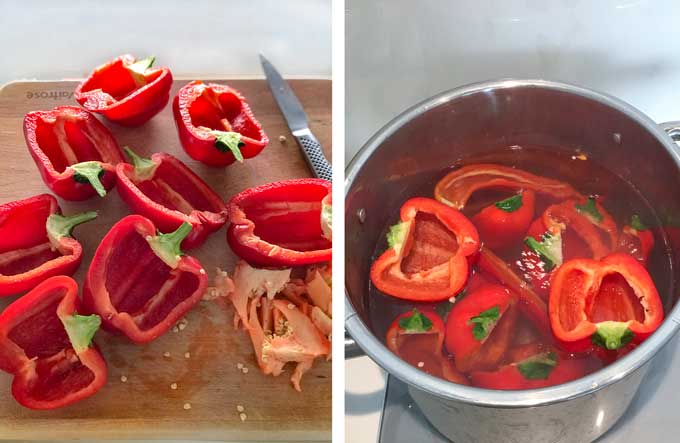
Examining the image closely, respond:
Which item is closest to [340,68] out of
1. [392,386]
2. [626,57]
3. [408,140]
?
[408,140]

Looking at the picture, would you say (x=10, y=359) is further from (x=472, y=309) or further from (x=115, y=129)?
(x=472, y=309)

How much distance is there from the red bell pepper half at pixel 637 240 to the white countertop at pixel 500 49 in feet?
0.65

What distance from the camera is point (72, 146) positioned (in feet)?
2.78

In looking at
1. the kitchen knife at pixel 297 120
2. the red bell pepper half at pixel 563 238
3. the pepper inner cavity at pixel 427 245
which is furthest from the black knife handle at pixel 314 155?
the red bell pepper half at pixel 563 238

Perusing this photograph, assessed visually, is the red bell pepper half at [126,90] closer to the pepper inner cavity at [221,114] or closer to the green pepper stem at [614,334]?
the pepper inner cavity at [221,114]

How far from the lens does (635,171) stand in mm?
797

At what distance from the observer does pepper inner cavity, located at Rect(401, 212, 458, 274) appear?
76 centimetres

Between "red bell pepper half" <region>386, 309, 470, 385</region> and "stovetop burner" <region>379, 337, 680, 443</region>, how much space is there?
0.06 meters

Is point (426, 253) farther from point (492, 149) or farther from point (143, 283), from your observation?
point (143, 283)

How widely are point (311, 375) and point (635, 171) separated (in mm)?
360

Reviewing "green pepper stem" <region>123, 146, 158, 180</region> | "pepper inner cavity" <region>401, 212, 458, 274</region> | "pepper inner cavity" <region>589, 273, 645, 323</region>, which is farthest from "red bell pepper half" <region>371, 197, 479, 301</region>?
"green pepper stem" <region>123, 146, 158, 180</region>

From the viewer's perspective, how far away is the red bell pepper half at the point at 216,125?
Answer: 2.67 ft

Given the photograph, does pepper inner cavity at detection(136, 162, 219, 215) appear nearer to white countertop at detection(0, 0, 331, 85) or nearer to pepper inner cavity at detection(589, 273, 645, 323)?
white countertop at detection(0, 0, 331, 85)

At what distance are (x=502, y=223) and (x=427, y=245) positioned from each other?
8 centimetres
